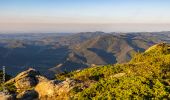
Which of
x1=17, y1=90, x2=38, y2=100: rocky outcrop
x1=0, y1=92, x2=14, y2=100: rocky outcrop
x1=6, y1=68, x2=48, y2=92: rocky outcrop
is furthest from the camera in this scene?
x1=6, y1=68, x2=48, y2=92: rocky outcrop

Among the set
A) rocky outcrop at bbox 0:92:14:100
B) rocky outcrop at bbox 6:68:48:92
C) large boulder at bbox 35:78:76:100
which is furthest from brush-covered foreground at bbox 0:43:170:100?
rocky outcrop at bbox 6:68:48:92

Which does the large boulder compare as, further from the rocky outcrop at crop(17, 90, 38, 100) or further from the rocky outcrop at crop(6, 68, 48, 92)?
the rocky outcrop at crop(6, 68, 48, 92)

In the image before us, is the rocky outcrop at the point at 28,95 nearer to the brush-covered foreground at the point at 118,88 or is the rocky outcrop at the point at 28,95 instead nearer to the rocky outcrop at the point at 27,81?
the brush-covered foreground at the point at 118,88

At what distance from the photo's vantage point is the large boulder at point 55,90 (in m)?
38.5

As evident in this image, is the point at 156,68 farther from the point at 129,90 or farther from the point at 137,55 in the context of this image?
the point at 137,55

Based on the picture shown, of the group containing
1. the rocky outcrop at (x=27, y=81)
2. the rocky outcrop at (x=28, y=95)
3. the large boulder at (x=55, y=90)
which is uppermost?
the large boulder at (x=55, y=90)

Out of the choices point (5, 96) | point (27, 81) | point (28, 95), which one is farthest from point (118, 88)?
point (27, 81)

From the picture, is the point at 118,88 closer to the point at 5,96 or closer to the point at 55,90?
the point at 55,90

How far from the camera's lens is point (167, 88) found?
34375 mm

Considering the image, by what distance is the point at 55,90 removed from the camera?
39.1 m

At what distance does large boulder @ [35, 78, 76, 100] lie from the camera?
126 ft

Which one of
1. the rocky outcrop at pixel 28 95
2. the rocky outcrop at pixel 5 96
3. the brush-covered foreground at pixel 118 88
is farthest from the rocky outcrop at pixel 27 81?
the rocky outcrop at pixel 5 96

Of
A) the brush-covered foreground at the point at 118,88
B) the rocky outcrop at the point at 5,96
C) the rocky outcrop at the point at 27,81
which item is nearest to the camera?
the brush-covered foreground at the point at 118,88

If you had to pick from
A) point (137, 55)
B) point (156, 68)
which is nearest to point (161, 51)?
point (137, 55)
